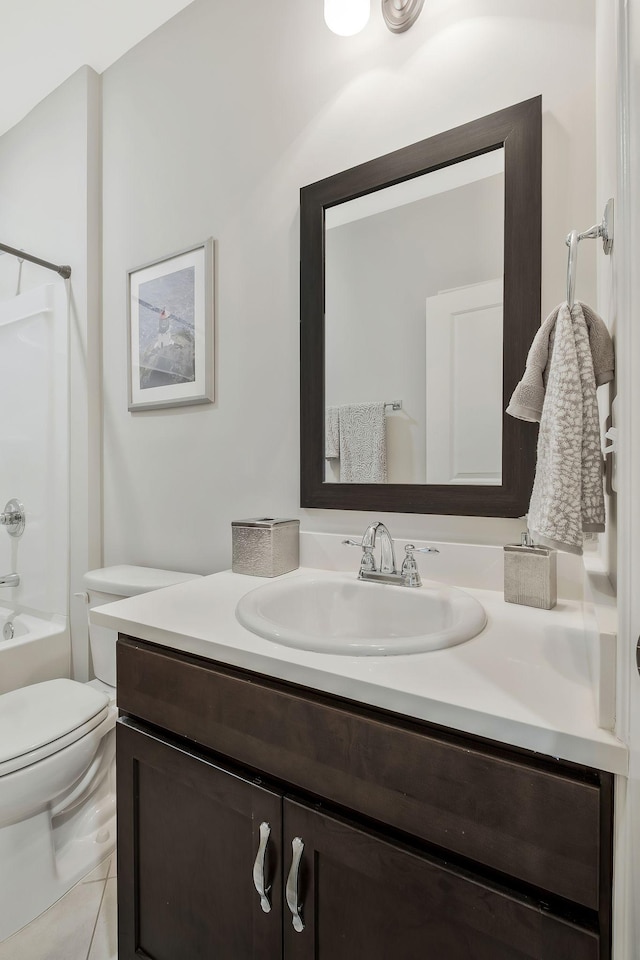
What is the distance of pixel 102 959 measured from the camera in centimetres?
107

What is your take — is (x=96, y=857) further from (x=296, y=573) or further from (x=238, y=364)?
(x=238, y=364)

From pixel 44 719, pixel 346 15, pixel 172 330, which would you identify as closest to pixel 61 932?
pixel 44 719

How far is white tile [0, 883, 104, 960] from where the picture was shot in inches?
42.8

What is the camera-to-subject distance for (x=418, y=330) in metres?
1.17

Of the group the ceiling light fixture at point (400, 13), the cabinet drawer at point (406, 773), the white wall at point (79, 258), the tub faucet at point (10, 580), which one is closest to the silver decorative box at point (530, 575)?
the cabinet drawer at point (406, 773)

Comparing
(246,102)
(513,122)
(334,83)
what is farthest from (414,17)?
(246,102)

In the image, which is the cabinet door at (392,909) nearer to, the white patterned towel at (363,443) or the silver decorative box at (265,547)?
the silver decorative box at (265,547)

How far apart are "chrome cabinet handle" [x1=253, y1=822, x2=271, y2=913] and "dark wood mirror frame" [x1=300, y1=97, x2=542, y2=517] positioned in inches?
28.0

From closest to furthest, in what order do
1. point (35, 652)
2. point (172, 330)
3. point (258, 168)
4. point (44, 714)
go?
point (44, 714)
point (258, 168)
point (172, 330)
point (35, 652)

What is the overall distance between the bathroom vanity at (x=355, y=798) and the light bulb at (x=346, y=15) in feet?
4.68

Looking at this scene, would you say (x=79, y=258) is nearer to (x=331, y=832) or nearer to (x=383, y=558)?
(x=383, y=558)

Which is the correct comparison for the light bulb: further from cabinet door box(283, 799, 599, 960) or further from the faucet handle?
cabinet door box(283, 799, 599, 960)

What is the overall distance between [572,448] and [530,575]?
38 cm

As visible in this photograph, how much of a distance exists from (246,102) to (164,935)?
206 cm
